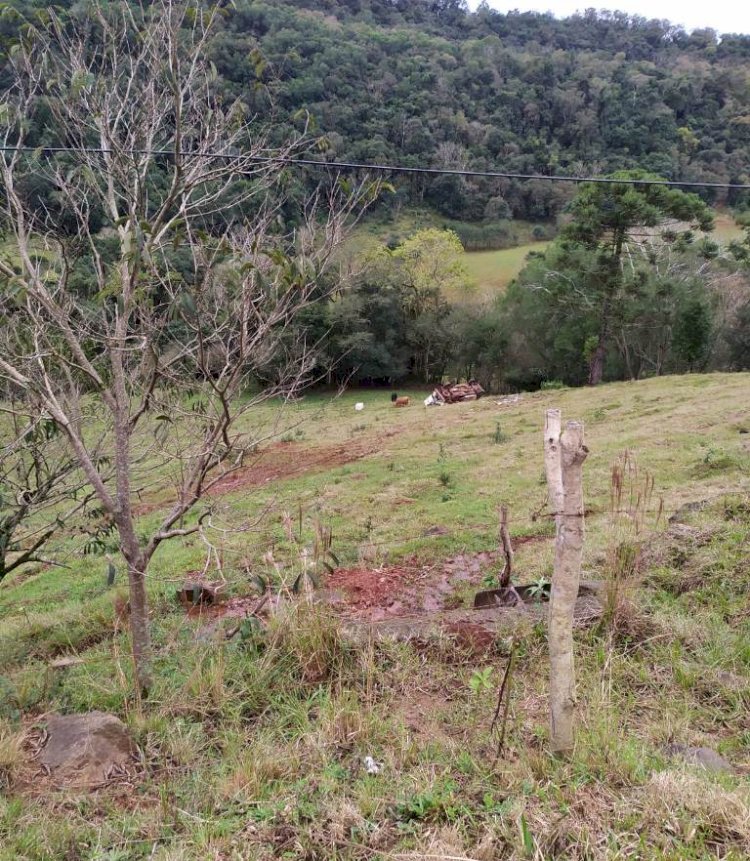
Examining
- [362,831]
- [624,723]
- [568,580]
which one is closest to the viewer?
[362,831]

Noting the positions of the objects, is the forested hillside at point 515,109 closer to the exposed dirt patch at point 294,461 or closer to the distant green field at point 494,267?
the distant green field at point 494,267

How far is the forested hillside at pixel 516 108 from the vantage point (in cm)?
4206

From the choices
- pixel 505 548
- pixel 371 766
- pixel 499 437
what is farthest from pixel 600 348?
pixel 371 766

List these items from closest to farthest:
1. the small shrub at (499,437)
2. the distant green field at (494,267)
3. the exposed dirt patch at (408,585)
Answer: the exposed dirt patch at (408,585) < the small shrub at (499,437) < the distant green field at (494,267)

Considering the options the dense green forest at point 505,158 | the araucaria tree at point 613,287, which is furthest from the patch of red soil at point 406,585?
the araucaria tree at point 613,287

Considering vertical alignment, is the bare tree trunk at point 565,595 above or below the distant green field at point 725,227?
below

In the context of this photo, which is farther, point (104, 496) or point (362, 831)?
point (104, 496)

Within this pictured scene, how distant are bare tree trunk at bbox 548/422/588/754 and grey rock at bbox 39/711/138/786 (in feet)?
6.40

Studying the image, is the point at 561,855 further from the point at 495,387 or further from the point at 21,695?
the point at 495,387

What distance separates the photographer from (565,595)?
93.2 inches

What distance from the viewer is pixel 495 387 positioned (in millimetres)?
30547

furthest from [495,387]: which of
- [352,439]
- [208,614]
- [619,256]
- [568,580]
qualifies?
[568,580]

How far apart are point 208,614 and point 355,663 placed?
2291 millimetres

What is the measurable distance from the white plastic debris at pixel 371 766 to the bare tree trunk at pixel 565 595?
735mm
